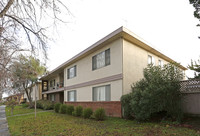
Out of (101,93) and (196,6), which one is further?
(101,93)

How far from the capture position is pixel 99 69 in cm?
1402

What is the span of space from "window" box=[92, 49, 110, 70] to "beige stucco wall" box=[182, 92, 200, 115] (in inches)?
242

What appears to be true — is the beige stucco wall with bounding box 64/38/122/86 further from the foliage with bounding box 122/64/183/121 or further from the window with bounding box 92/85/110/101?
the foliage with bounding box 122/64/183/121

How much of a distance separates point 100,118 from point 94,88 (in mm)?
4084

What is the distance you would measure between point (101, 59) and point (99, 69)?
91 cm

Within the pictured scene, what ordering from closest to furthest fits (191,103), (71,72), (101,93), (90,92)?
1. (191,103)
2. (101,93)
3. (90,92)
4. (71,72)

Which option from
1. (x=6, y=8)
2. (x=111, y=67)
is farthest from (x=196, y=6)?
(x=6, y=8)

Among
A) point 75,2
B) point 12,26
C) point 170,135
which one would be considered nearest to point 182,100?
point 170,135

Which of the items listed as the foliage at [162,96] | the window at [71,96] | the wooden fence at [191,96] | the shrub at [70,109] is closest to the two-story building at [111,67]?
the window at [71,96]

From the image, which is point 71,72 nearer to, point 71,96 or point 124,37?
point 71,96

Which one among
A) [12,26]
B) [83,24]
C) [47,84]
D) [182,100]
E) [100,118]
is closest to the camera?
[12,26]

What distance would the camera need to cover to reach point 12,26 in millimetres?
6074

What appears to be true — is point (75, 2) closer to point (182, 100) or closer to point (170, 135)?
point (170, 135)

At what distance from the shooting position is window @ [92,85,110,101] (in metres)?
12.7
